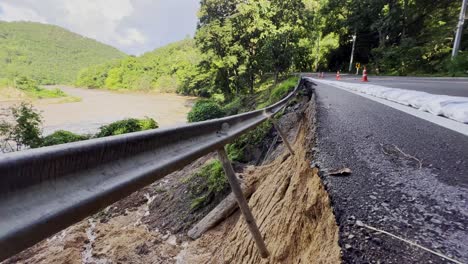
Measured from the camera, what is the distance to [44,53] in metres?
146

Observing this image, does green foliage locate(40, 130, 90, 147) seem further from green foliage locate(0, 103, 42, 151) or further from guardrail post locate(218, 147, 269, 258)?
guardrail post locate(218, 147, 269, 258)

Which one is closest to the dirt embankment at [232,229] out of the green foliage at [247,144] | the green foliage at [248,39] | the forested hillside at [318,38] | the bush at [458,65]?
the green foliage at [247,144]

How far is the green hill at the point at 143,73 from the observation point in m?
76.6

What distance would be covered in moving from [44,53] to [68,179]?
183911 millimetres

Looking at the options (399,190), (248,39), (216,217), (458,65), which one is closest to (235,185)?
(399,190)

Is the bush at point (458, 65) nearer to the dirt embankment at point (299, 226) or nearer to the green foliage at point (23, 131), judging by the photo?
the dirt embankment at point (299, 226)

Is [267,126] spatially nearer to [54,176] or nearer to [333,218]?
[333,218]

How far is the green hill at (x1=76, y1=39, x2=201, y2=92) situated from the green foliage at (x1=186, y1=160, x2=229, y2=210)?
2333 inches

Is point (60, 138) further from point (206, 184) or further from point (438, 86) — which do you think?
point (438, 86)

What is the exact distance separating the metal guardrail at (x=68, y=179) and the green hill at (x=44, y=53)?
5233 inches

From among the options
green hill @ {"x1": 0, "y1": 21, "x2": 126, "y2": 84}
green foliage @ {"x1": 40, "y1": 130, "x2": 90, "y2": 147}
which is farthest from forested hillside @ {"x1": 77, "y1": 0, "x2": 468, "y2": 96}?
green hill @ {"x1": 0, "y1": 21, "x2": 126, "y2": 84}

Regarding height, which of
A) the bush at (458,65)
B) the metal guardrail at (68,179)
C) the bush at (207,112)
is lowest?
the bush at (207,112)

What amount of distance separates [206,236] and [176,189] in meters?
3.67

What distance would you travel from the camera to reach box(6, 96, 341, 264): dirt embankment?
77.9 inches
